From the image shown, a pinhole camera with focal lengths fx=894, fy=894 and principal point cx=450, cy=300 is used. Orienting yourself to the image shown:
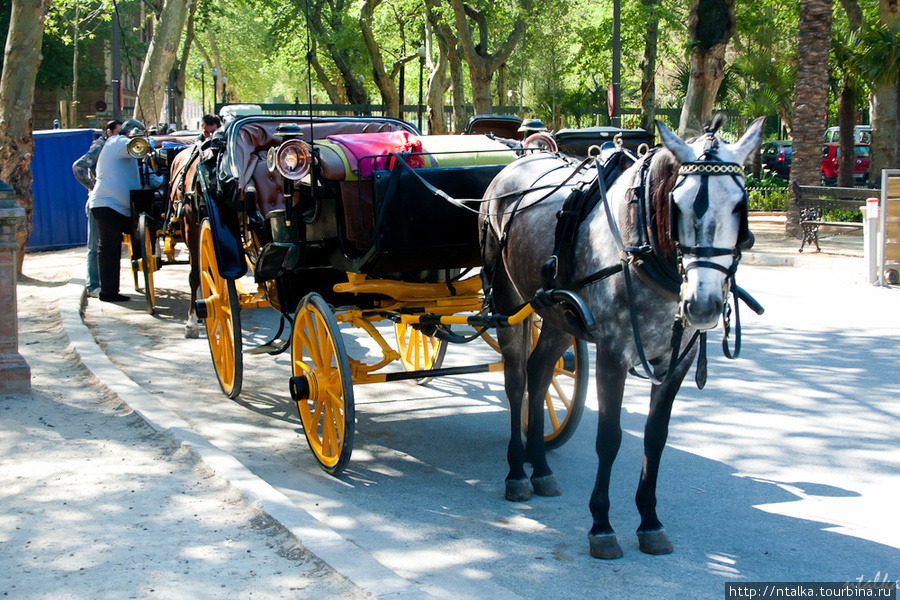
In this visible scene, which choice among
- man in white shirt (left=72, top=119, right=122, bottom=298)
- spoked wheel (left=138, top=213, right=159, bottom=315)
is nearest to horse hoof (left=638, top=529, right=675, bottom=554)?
spoked wheel (left=138, top=213, right=159, bottom=315)

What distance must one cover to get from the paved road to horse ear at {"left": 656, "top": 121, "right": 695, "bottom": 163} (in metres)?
1.90

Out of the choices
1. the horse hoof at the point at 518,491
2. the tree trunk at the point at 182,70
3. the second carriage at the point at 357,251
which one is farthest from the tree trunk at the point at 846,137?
the tree trunk at the point at 182,70

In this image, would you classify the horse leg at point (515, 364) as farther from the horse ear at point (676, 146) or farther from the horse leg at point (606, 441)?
the horse ear at point (676, 146)

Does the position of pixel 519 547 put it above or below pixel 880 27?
below

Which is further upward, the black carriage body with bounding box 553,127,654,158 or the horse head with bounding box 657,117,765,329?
the black carriage body with bounding box 553,127,654,158

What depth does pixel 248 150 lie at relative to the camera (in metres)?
7.24

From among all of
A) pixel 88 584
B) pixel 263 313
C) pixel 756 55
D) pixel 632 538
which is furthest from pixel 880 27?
pixel 88 584

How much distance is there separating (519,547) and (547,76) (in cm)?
4360

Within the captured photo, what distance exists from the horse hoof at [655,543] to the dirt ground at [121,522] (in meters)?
1.51

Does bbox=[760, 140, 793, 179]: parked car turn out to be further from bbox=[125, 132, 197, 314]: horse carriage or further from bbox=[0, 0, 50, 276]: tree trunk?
bbox=[0, 0, 50, 276]: tree trunk

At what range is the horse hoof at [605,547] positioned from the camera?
14.0 feet

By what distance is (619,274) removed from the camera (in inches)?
167

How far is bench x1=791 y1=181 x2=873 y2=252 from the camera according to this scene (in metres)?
14.9

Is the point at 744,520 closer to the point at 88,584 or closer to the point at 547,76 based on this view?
the point at 88,584
